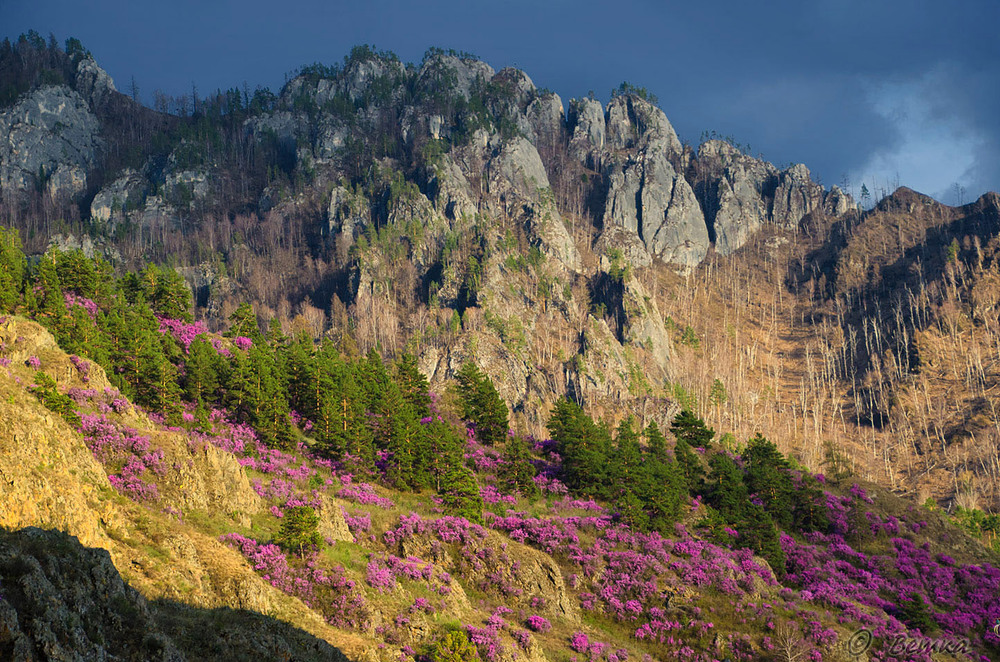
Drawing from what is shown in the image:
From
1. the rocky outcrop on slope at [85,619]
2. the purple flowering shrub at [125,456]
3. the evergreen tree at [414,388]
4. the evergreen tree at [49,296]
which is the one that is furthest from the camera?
the evergreen tree at [414,388]

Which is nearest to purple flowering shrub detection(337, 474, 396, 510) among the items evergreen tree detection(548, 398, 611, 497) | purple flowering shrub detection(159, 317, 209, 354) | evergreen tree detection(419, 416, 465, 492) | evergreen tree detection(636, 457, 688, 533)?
evergreen tree detection(419, 416, 465, 492)

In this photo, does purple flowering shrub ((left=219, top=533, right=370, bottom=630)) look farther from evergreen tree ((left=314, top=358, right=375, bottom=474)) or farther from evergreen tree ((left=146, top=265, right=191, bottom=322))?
evergreen tree ((left=146, top=265, right=191, bottom=322))

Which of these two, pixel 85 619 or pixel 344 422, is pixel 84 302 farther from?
pixel 85 619

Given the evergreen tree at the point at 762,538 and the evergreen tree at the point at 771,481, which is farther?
the evergreen tree at the point at 771,481

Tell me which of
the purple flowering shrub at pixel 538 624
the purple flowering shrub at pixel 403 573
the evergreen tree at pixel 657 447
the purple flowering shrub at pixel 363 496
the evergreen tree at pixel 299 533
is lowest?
the purple flowering shrub at pixel 538 624

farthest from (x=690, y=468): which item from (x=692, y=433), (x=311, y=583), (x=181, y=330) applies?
(x=181, y=330)

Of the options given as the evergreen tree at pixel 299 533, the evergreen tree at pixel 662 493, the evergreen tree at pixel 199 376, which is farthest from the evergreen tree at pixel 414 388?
the evergreen tree at pixel 299 533

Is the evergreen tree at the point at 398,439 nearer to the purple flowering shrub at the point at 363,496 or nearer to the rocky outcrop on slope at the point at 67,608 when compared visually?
the purple flowering shrub at the point at 363,496

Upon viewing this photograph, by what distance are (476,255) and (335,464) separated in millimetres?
149910

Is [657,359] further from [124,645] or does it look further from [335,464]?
[124,645]

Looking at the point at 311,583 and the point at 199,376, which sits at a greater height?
the point at 199,376

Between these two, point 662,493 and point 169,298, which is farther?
point 169,298

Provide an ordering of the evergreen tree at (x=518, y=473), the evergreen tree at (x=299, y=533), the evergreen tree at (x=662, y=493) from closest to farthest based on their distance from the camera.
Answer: the evergreen tree at (x=299, y=533) < the evergreen tree at (x=662, y=493) < the evergreen tree at (x=518, y=473)

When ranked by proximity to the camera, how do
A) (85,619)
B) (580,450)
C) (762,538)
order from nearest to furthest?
(85,619)
(762,538)
(580,450)
